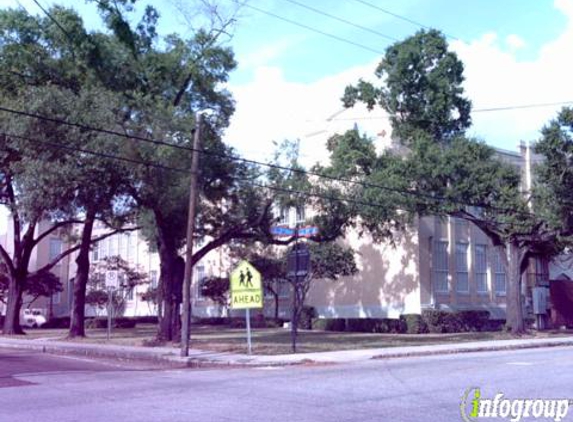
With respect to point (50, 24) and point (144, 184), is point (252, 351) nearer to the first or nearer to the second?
point (144, 184)

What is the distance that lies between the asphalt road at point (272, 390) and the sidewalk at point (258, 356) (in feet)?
5.01

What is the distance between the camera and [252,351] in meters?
22.3

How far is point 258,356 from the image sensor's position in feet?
68.0

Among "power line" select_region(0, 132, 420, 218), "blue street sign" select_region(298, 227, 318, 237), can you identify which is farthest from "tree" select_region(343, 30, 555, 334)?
"blue street sign" select_region(298, 227, 318, 237)

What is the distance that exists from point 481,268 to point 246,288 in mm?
24975

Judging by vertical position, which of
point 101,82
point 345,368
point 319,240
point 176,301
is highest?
point 101,82

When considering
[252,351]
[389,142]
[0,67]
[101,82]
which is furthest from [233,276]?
[389,142]

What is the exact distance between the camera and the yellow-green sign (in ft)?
71.5

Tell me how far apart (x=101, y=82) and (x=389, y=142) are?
769 inches

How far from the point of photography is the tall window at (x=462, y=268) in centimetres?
4125

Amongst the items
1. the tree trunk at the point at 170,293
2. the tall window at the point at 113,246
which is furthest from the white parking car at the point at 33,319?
the tree trunk at the point at 170,293

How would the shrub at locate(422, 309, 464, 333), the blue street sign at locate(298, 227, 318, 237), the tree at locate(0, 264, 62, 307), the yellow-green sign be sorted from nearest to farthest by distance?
the yellow-green sign, the blue street sign at locate(298, 227, 318, 237), the shrub at locate(422, 309, 464, 333), the tree at locate(0, 264, 62, 307)

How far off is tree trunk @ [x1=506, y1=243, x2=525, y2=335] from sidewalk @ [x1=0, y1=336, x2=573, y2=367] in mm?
4856

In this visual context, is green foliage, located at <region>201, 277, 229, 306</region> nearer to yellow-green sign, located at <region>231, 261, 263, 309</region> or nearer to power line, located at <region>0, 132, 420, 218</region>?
power line, located at <region>0, 132, 420, 218</region>
